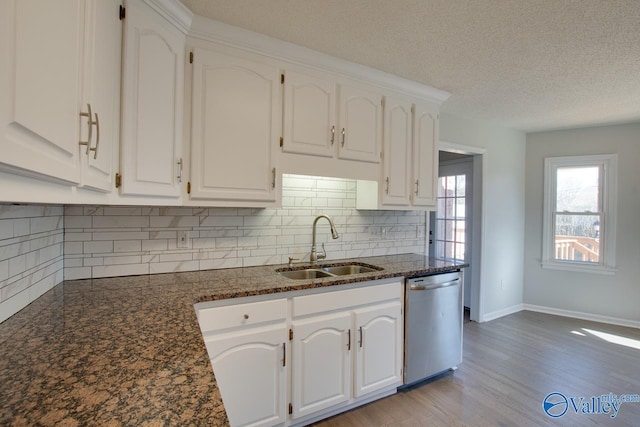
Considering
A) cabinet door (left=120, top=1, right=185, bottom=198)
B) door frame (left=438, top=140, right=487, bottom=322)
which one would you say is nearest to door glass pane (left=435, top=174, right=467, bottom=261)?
door frame (left=438, top=140, right=487, bottom=322)

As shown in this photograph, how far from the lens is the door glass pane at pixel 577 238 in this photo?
4.02 m

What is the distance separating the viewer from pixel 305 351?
190 centimetres

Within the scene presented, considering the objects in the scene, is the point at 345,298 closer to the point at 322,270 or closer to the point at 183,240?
the point at 322,270

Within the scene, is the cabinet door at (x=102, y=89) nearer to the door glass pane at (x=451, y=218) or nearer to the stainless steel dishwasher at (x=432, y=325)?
the stainless steel dishwasher at (x=432, y=325)

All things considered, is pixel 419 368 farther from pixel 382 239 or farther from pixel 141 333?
pixel 141 333

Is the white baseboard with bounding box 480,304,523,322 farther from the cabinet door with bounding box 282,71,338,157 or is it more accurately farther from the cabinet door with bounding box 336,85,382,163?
the cabinet door with bounding box 282,71,338,157

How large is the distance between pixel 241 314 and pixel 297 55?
1.73 m

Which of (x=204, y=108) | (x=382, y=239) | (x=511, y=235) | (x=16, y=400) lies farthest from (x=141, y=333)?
(x=511, y=235)

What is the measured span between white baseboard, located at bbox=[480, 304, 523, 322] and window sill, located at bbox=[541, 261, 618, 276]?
0.69 m

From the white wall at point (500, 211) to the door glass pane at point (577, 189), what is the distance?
0.46 meters

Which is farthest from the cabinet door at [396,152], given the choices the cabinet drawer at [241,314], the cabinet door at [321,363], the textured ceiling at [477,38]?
the cabinet drawer at [241,314]

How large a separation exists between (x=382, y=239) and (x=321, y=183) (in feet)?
2.92

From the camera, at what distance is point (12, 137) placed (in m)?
0.54

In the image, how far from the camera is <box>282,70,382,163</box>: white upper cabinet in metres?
2.12
